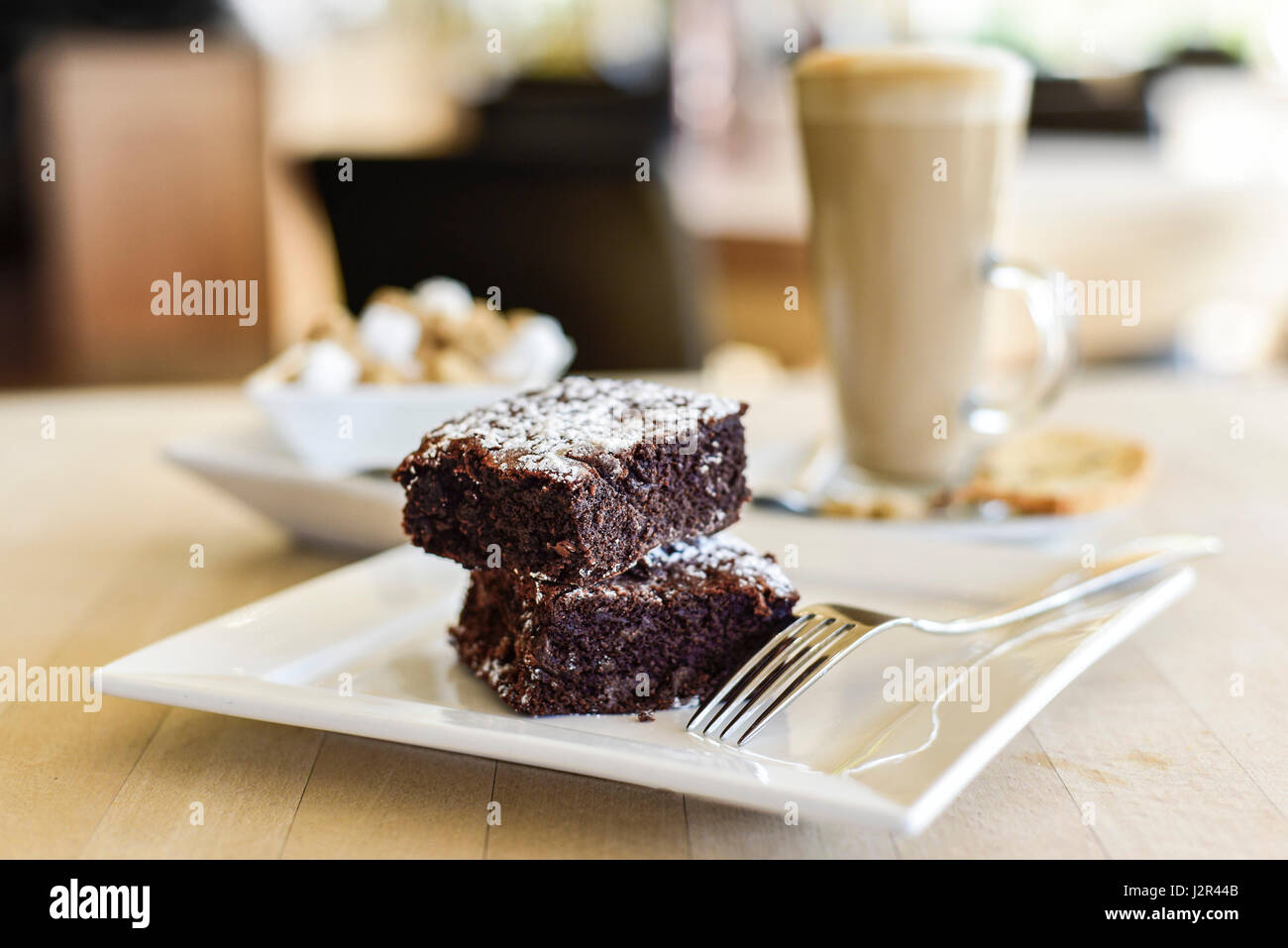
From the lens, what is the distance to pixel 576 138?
5617 mm

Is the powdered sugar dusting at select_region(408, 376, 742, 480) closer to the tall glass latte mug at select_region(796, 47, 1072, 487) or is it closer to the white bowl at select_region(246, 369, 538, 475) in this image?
the white bowl at select_region(246, 369, 538, 475)

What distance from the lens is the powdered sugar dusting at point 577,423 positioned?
0.90 meters

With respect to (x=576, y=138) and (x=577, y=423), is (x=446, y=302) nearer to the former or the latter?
(x=577, y=423)

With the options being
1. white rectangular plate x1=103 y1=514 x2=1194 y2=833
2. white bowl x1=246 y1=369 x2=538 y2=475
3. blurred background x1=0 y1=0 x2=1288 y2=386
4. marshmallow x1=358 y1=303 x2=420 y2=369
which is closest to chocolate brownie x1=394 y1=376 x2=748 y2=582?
white rectangular plate x1=103 y1=514 x2=1194 y2=833

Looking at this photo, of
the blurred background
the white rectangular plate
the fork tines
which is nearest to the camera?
the white rectangular plate

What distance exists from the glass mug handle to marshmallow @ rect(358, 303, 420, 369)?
672 mm

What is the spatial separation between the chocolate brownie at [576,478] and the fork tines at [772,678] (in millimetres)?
123

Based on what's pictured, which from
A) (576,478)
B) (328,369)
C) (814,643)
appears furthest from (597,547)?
(328,369)

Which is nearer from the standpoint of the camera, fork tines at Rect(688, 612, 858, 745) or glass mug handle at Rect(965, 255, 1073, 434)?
fork tines at Rect(688, 612, 858, 745)

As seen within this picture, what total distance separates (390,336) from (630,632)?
661mm

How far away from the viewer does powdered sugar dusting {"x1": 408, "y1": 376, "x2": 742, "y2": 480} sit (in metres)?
0.90

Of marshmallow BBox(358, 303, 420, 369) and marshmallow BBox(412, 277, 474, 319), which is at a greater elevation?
marshmallow BBox(412, 277, 474, 319)
